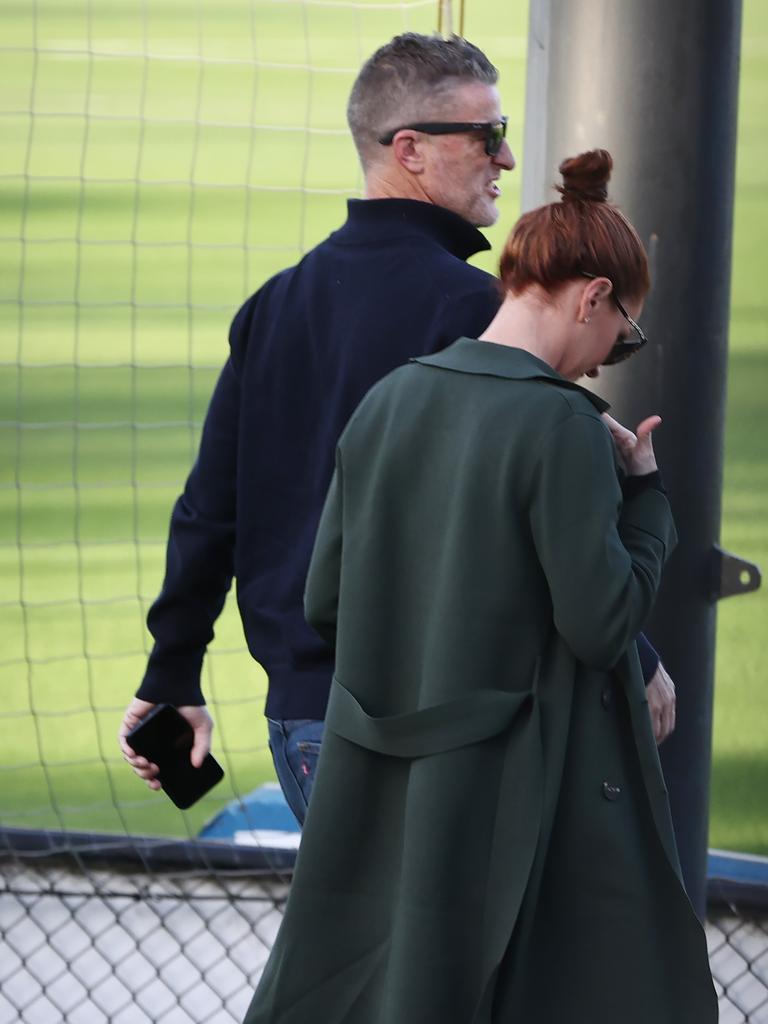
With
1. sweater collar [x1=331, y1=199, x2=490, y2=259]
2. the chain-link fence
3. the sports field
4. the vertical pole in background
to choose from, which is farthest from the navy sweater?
the sports field

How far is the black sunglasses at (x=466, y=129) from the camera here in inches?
71.1

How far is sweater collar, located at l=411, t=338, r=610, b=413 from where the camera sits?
4.86 feet

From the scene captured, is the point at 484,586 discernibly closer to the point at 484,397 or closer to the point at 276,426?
the point at 484,397

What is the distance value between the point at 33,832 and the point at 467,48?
1939mm

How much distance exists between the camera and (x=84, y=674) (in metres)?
4.47

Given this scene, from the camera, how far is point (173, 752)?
78.1 inches

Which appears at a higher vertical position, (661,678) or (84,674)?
(661,678)

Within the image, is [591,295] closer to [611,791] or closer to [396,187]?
[396,187]

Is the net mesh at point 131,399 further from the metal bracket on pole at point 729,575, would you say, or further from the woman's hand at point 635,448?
the woman's hand at point 635,448

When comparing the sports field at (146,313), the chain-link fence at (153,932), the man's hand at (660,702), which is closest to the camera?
the man's hand at (660,702)

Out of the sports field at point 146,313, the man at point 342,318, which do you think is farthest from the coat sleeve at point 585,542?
the sports field at point 146,313

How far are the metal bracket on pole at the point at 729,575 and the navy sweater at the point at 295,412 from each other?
1.12 feet

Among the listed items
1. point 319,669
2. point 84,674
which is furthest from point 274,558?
point 84,674

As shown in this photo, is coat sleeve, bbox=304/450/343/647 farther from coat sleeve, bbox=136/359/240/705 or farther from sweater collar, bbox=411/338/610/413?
coat sleeve, bbox=136/359/240/705
